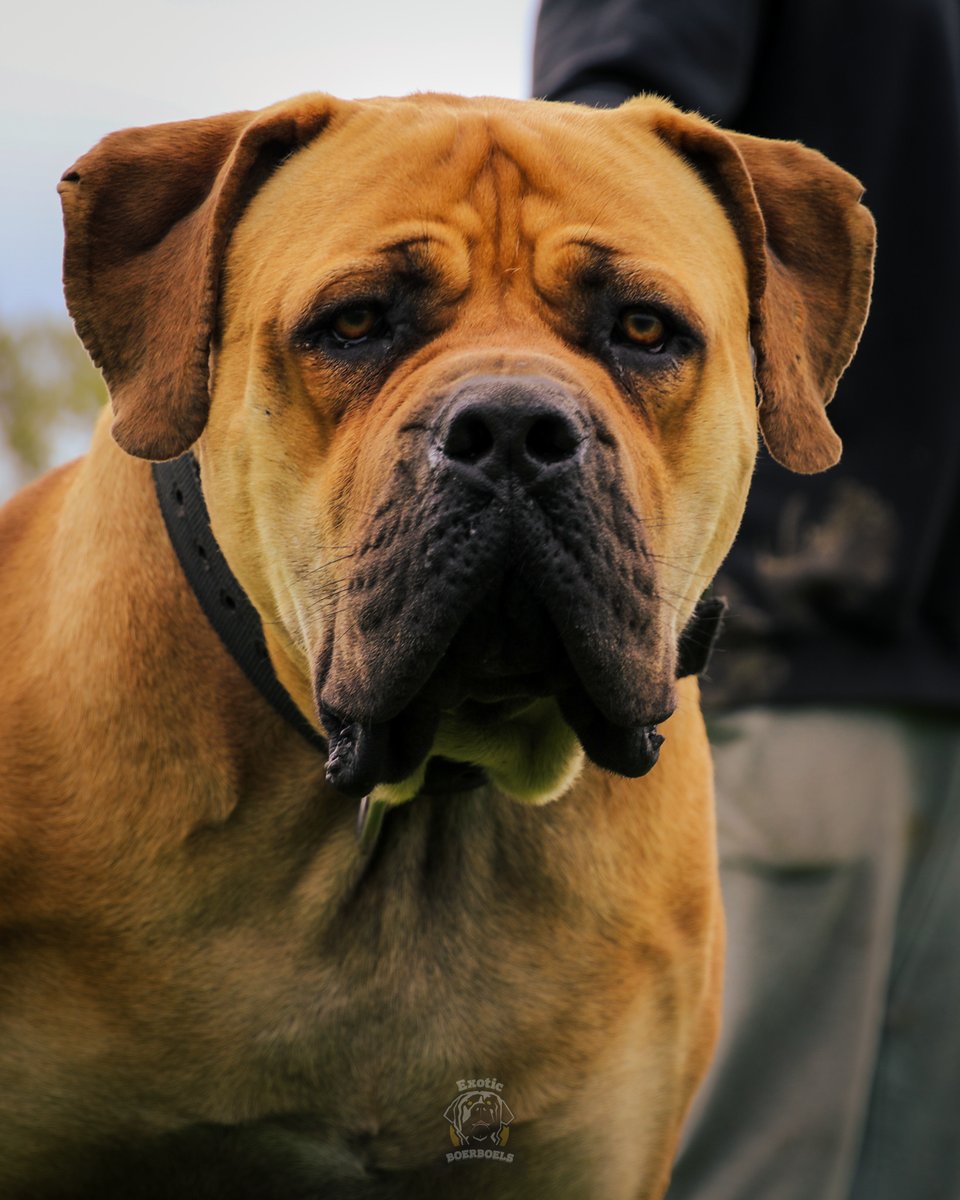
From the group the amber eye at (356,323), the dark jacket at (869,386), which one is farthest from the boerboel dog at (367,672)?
the dark jacket at (869,386)

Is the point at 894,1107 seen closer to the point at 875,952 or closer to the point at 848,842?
the point at 875,952

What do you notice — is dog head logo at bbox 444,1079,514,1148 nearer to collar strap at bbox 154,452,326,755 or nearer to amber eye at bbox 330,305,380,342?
collar strap at bbox 154,452,326,755

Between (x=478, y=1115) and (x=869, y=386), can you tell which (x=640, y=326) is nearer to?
(x=478, y=1115)

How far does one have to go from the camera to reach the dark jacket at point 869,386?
3.62m

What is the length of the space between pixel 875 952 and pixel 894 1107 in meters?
0.42

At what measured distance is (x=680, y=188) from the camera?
2.62 m

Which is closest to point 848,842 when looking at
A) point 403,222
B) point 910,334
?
point 910,334

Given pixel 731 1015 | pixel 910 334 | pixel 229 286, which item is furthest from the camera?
pixel 731 1015

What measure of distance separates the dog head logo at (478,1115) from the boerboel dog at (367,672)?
0.5 inches

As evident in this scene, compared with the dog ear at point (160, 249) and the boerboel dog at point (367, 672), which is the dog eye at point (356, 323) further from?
the dog ear at point (160, 249)

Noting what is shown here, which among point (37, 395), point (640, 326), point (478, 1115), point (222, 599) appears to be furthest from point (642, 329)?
point (37, 395)

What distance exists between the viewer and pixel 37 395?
60.2 ft

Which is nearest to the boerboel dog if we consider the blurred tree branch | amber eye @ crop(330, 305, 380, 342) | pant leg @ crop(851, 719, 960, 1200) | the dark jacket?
amber eye @ crop(330, 305, 380, 342)

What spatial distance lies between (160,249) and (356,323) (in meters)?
0.36
